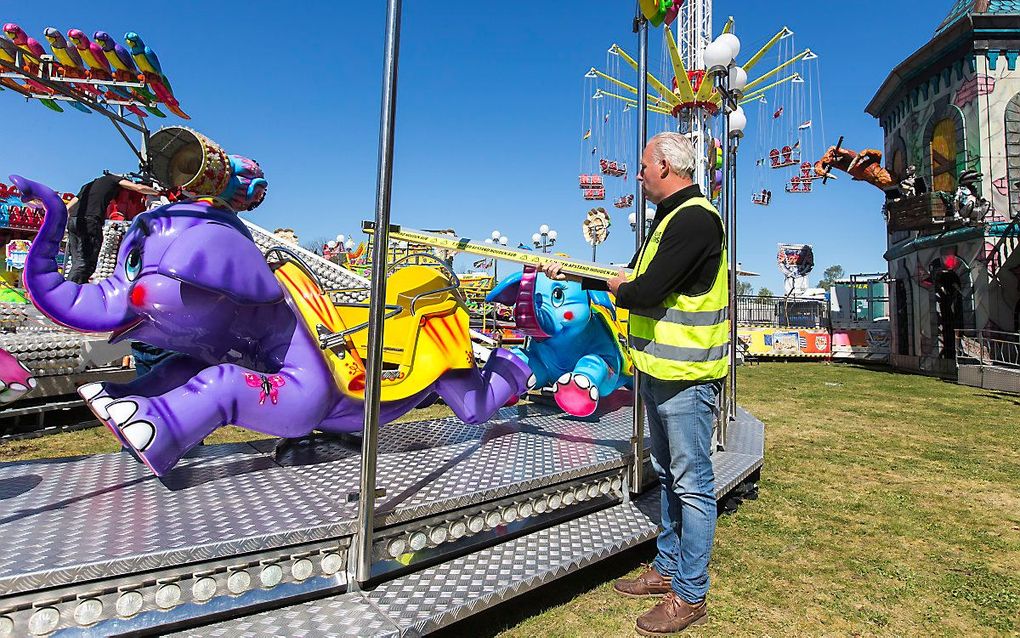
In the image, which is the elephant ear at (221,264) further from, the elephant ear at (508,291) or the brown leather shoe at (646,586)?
the elephant ear at (508,291)

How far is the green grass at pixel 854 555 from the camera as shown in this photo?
8.64 feet

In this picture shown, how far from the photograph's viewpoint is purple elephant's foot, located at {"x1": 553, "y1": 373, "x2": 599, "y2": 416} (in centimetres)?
450

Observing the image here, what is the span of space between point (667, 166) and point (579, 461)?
5.10 ft

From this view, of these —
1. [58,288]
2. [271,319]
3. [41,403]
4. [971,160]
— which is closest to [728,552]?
[271,319]

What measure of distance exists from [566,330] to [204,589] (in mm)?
3720

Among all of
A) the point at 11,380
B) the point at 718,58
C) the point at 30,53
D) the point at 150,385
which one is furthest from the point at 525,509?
the point at 718,58

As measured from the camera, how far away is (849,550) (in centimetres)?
350

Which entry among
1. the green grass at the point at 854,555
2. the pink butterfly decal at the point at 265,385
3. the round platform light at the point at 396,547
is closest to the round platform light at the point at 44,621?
the round platform light at the point at 396,547

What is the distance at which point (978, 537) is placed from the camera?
148 inches

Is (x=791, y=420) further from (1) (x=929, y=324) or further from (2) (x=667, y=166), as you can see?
(1) (x=929, y=324)

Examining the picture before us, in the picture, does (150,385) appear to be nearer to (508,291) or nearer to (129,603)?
(129,603)

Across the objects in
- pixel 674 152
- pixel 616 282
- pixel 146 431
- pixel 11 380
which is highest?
pixel 674 152

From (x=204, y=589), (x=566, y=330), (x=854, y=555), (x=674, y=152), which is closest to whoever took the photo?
(x=204, y=589)

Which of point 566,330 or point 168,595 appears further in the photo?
point 566,330
